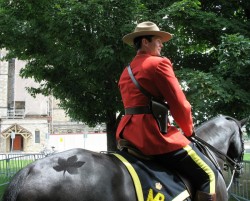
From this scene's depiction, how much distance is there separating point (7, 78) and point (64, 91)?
5448cm

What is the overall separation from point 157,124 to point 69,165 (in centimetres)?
92

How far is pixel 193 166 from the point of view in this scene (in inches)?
131

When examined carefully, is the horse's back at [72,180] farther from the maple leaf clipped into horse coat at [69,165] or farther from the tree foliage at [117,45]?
the tree foliage at [117,45]

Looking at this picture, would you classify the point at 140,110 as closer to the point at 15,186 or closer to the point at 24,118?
the point at 15,186

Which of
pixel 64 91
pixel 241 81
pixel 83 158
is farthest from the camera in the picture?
pixel 64 91

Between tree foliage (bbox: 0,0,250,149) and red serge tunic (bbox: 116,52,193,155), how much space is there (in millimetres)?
4588

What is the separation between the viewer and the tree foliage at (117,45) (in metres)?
8.34

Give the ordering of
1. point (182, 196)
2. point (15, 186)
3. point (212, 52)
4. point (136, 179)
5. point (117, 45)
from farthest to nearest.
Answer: point (212, 52), point (117, 45), point (182, 196), point (136, 179), point (15, 186)

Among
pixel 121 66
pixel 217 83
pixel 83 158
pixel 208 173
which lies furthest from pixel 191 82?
pixel 83 158

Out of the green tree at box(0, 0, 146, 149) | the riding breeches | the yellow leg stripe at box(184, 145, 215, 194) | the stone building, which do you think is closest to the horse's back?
the riding breeches

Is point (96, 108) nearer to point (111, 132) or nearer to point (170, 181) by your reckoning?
point (111, 132)

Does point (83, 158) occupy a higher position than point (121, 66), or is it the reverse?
point (121, 66)

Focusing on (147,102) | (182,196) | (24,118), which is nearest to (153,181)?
(182,196)

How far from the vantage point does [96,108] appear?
12.7 meters
